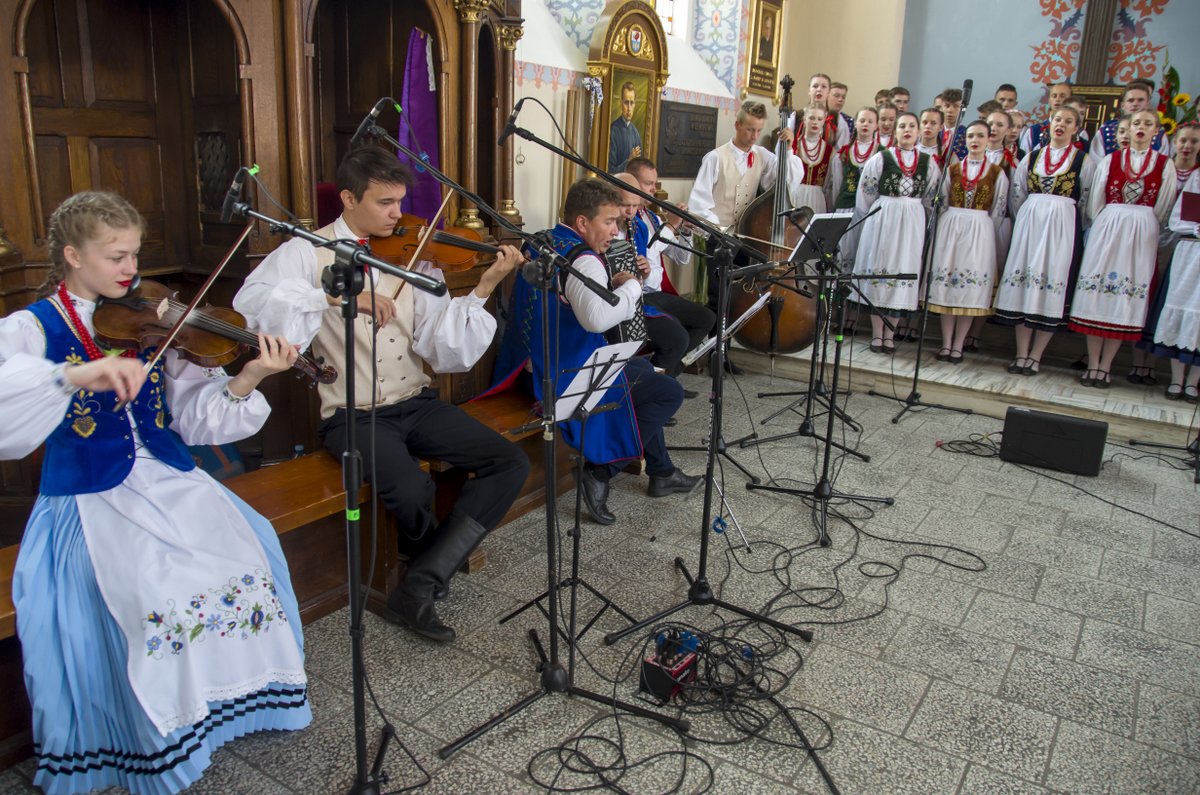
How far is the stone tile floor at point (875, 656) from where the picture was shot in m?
2.32

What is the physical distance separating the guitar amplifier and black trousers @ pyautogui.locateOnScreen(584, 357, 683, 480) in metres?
1.94

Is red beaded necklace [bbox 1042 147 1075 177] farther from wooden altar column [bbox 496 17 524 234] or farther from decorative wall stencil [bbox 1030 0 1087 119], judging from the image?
wooden altar column [bbox 496 17 524 234]

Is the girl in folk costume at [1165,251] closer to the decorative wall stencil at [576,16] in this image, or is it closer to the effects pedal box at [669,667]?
the decorative wall stencil at [576,16]

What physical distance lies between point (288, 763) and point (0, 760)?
2.20 feet

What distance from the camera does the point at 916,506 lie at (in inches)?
163

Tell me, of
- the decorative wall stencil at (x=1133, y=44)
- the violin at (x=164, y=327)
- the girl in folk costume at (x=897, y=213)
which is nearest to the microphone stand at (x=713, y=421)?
the violin at (x=164, y=327)

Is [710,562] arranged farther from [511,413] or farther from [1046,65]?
[1046,65]

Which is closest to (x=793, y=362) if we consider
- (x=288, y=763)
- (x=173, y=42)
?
(x=173, y=42)

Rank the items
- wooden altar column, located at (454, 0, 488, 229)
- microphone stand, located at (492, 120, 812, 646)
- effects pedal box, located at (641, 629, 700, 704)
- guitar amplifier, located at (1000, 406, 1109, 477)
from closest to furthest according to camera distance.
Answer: effects pedal box, located at (641, 629, 700, 704) < microphone stand, located at (492, 120, 812, 646) < wooden altar column, located at (454, 0, 488, 229) < guitar amplifier, located at (1000, 406, 1109, 477)

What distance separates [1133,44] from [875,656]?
6.95 metres

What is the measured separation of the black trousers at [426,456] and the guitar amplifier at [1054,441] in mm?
2908

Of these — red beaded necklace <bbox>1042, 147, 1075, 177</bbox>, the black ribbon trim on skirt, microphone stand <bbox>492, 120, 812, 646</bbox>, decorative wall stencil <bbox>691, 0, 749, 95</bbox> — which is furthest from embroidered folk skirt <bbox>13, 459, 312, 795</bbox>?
Result: decorative wall stencil <bbox>691, 0, 749, 95</bbox>

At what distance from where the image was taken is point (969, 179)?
606 cm

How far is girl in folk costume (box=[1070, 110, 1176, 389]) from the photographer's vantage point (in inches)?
218
